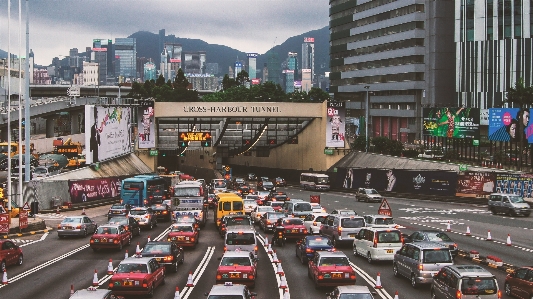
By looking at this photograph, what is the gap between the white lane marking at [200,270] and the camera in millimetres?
25922

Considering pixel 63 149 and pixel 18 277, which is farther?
pixel 63 149

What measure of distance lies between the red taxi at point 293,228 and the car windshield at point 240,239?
309 inches

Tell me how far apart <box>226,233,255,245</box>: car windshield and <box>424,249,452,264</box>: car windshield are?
29.4ft

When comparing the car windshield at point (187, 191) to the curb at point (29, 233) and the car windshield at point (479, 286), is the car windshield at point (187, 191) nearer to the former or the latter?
the curb at point (29, 233)

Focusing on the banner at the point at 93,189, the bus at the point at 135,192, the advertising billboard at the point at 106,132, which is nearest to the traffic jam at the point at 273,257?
the bus at the point at 135,192

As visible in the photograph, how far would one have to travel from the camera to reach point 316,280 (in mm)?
26234

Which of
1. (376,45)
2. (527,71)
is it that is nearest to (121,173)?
(527,71)

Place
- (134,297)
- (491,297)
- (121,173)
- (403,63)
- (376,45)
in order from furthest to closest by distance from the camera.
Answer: (376,45)
(403,63)
(121,173)
(134,297)
(491,297)

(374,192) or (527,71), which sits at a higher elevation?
(527,71)

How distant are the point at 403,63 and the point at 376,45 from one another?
1463 centimetres

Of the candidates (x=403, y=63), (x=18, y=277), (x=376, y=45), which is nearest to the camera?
(x=18, y=277)

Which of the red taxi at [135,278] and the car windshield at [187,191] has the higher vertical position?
the car windshield at [187,191]

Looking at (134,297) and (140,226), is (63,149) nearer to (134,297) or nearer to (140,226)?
(140,226)

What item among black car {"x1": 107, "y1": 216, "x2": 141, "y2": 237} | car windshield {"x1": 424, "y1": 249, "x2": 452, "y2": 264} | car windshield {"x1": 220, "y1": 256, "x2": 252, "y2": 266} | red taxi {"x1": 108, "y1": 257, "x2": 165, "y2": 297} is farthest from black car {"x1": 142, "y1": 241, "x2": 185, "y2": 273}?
black car {"x1": 107, "y1": 216, "x2": 141, "y2": 237}
